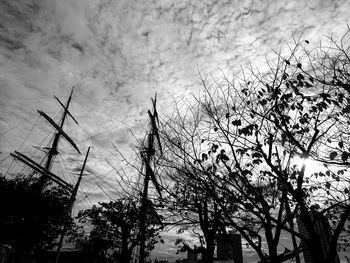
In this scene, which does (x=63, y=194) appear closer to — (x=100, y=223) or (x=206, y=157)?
(x=100, y=223)

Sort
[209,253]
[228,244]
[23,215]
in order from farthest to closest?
[23,215]
[228,244]
[209,253]

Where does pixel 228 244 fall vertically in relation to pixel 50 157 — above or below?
below

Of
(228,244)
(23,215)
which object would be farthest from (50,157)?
(228,244)

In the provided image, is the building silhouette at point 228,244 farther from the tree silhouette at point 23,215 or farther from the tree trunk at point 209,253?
the tree silhouette at point 23,215

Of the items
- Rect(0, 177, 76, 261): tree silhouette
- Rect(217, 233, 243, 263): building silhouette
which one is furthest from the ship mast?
Rect(217, 233, 243, 263): building silhouette

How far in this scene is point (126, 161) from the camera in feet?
21.6

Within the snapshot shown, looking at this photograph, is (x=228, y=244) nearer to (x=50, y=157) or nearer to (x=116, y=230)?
(x=116, y=230)

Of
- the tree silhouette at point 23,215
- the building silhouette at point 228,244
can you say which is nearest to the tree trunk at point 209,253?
the building silhouette at point 228,244

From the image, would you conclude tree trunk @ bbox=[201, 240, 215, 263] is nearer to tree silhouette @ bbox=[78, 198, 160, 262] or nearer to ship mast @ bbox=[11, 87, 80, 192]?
tree silhouette @ bbox=[78, 198, 160, 262]

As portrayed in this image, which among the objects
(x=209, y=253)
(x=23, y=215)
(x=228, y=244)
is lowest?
(x=209, y=253)

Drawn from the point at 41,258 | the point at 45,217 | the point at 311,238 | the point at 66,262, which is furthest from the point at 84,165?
the point at 311,238

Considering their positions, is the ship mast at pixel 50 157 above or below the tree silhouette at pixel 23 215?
above

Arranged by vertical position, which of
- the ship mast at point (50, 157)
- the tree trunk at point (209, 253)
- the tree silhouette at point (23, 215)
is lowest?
the tree trunk at point (209, 253)

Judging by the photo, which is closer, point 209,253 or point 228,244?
point 209,253
